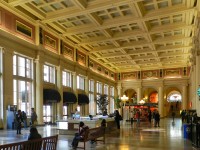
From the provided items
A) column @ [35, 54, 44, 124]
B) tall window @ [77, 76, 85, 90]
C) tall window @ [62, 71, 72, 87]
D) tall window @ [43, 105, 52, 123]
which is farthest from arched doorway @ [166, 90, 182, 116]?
column @ [35, 54, 44, 124]

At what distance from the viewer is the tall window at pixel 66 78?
2283 centimetres

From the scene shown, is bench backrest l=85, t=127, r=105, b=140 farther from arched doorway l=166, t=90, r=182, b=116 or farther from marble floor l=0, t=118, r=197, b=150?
arched doorway l=166, t=90, r=182, b=116

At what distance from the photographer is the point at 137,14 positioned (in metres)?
16.6

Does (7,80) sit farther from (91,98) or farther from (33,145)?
(91,98)

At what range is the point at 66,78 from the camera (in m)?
23.4

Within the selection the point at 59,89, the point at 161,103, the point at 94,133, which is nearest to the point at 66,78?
the point at 59,89

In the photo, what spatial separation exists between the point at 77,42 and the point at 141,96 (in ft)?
59.9

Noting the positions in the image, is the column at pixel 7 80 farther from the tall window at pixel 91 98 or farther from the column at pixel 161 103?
the column at pixel 161 103

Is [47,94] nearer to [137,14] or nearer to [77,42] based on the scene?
[77,42]

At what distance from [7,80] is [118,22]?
8508 millimetres

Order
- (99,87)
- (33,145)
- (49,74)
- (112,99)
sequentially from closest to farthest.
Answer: (33,145)
(49,74)
(99,87)
(112,99)

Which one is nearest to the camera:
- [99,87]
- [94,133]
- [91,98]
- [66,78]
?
[94,133]

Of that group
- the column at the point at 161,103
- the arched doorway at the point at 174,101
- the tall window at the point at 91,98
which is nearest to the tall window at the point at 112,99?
the column at the point at 161,103

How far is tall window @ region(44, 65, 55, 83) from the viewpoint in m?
20.0
